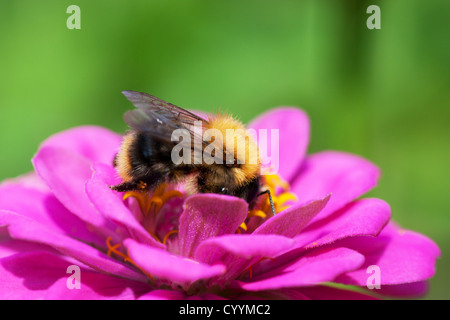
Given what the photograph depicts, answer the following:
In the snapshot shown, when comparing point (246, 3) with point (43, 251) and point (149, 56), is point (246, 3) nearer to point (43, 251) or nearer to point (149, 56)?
point (149, 56)

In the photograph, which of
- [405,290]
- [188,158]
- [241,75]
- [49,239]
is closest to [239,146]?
[188,158]

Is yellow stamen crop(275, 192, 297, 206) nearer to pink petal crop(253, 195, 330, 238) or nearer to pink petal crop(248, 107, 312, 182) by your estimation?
pink petal crop(248, 107, 312, 182)

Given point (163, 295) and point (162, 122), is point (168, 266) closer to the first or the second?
point (163, 295)

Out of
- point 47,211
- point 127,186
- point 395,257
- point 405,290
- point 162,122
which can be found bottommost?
point 405,290

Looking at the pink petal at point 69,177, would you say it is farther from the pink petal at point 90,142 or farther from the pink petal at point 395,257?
the pink petal at point 395,257

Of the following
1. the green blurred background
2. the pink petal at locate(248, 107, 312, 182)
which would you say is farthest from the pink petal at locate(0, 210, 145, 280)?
the green blurred background

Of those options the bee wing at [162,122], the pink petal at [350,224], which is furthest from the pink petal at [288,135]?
the bee wing at [162,122]
